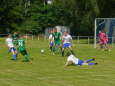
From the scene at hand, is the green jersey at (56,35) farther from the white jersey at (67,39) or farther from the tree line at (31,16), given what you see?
the tree line at (31,16)

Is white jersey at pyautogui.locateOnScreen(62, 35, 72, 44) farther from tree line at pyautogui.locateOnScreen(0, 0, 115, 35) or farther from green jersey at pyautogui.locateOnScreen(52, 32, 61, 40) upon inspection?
tree line at pyautogui.locateOnScreen(0, 0, 115, 35)

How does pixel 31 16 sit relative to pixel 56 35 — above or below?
above

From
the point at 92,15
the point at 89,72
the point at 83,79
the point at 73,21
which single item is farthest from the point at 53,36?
the point at 73,21

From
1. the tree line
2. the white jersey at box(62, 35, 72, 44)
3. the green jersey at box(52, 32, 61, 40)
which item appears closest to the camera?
the white jersey at box(62, 35, 72, 44)

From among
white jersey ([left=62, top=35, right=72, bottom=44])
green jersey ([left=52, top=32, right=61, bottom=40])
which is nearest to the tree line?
green jersey ([left=52, top=32, right=61, bottom=40])

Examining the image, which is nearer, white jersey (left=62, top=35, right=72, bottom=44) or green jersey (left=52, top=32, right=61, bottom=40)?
white jersey (left=62, top=35, right=72, bottom=44)

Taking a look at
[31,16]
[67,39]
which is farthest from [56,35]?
[31,16]

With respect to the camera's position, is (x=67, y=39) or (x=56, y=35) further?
(x=56, y=35)

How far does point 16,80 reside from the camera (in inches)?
573

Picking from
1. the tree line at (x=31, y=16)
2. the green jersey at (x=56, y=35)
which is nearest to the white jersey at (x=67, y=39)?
the green jersey at (x=56, y=35)

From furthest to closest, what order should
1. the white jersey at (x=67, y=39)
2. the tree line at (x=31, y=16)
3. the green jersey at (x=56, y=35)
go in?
the tree line at (x=31, y=16)
the green jersey at (x=56, y=35)
the white jersey at (x=67, y=39)

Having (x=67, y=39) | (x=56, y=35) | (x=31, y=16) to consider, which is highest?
(x=31, y=16)

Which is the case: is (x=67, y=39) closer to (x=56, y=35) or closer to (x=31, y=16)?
(x=56, y=35)

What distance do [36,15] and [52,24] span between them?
3.54 meters
